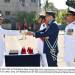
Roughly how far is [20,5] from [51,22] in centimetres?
7210

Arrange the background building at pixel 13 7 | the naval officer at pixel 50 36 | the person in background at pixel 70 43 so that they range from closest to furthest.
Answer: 1. the person in background at pixel 70 43
2. the naval officer at pixel 50 36
3. the background building at pixel 13 7

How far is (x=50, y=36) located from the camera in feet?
24.6

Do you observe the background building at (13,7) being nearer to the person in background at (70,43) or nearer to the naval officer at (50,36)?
the naval officer at (50,36)

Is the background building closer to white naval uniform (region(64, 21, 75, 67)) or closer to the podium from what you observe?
the podium

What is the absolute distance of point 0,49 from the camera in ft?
26.3

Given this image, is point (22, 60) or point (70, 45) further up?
point (70, 45)

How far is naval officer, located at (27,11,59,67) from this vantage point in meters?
7.38

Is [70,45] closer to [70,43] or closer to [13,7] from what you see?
[70,43]

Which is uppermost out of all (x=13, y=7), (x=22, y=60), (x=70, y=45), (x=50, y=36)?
(x=70, y=45)

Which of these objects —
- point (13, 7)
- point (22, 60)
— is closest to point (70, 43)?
point (22, 60)

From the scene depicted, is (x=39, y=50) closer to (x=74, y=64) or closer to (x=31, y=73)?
(x=74, y=64)

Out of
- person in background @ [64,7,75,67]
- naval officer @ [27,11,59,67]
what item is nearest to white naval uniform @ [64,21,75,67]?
person in background @ [64,7,75,67]

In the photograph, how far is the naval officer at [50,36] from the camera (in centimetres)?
738

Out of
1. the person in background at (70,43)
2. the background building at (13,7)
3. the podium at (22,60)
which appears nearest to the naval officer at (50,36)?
the podium at (22,60)
